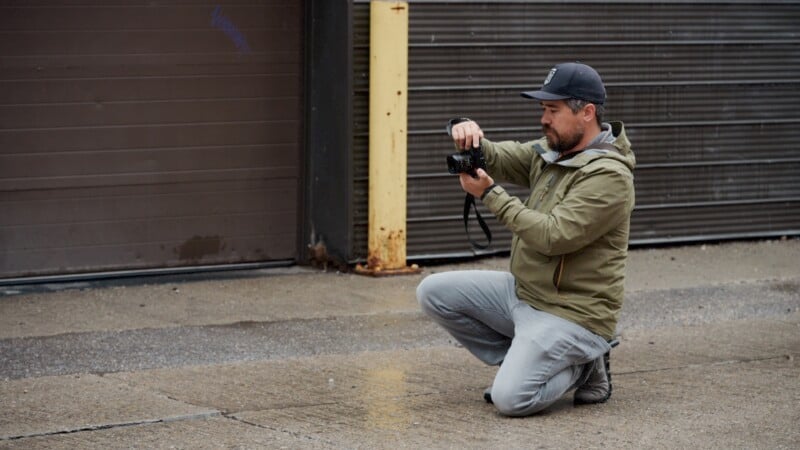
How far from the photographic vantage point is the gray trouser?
20.1 feet

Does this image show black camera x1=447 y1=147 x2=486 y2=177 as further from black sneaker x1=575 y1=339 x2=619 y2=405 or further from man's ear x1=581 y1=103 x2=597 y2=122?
black sneaker x1=575 y1=339 x2=619 y2=405

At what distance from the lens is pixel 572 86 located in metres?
6.23

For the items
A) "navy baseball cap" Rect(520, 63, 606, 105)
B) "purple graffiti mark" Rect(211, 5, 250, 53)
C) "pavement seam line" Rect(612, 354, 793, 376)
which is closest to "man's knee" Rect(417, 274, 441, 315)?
"navy baseball cap" Rect(520, 63, 606, 105)

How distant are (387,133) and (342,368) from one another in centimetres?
258

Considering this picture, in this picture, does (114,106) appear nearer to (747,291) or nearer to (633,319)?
(633,319)

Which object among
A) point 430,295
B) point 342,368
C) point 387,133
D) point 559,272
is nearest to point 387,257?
point 387,133

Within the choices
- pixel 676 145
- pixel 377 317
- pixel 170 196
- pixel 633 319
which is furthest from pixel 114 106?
pixel 676 145

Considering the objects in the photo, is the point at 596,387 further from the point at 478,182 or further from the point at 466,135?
the point at 466,135

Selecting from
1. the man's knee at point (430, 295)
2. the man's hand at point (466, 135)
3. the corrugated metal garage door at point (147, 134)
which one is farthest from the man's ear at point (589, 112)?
the corrugated metal garage door at point (147, 134)

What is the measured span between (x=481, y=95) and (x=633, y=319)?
7.13ft

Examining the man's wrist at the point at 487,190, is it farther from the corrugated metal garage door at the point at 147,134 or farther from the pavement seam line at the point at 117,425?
the corrugated metal garage door at the point at 147,134

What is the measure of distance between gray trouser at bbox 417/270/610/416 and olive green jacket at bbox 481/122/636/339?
0.07 m

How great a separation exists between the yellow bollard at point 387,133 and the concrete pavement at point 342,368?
0.85 feet

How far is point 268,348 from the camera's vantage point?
25.0ft
